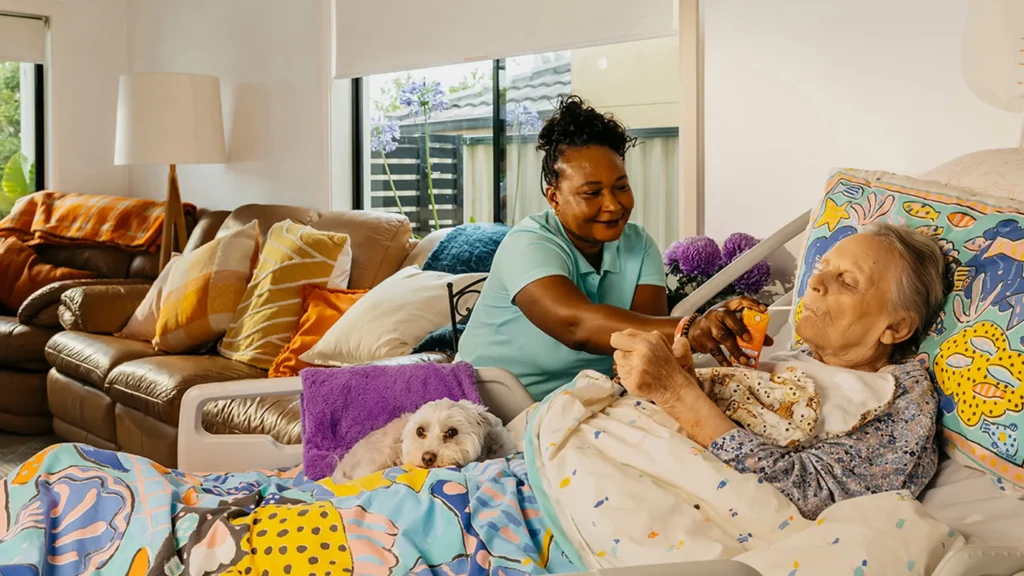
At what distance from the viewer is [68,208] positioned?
16.6 ft

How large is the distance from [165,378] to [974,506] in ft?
8.74

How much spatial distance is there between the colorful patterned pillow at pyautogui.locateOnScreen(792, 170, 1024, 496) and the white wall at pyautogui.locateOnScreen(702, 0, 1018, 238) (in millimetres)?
640

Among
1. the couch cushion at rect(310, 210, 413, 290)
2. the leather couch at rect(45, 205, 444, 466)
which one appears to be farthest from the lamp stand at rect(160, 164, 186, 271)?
the couch cushion at rect(310, 210, 413, 290)

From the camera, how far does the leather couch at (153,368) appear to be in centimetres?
301

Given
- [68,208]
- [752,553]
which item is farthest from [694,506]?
Result: [68,208]

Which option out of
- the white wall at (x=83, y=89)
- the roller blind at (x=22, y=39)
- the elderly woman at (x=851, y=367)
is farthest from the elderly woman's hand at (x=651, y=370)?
the roller blind at (x=22, y=39)

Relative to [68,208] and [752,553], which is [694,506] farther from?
[68,208]

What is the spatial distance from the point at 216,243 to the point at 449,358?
1.62 metres

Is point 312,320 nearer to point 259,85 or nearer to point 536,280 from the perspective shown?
point 536,280

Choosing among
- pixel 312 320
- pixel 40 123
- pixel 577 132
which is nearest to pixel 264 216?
pixel 312 320

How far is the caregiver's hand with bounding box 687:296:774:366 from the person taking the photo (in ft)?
4.77

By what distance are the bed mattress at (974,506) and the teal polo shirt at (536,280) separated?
70 centimetres

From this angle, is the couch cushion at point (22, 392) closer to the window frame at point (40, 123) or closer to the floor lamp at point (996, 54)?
the window frame at point (40, 123)

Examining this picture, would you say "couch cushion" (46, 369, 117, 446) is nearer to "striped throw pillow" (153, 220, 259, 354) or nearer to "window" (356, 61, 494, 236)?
"striped throw pillow" (153, 220, 259, 354)
